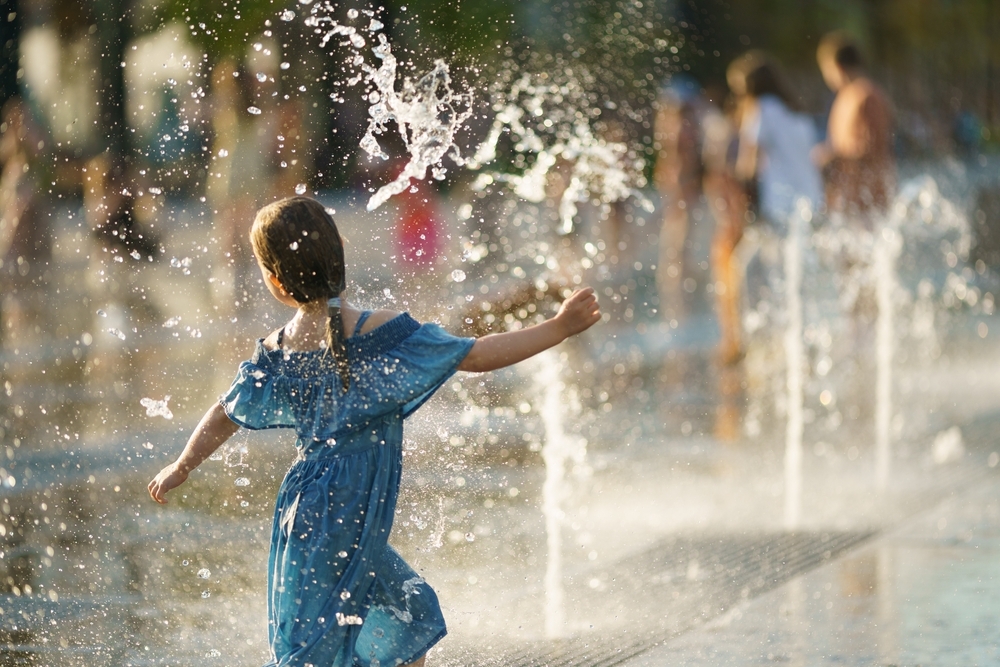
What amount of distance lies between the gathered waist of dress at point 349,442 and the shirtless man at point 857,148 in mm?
7145

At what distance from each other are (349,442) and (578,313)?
54 centimetres

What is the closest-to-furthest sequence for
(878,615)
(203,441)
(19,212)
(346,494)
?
1. (346,494)
2. (203,441)
3. (878,615)
4. (19,212)

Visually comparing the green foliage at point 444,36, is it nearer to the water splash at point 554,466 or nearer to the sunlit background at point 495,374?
the sunlit background at point 495,374

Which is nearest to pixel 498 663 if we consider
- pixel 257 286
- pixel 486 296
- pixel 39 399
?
pixel 257 286

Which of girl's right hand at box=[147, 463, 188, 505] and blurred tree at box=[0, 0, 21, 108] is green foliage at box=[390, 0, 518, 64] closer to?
girl's right hand at box=[147, 463, 188, 505]

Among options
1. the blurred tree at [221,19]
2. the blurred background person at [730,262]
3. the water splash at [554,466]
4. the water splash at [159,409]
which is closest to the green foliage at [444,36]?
the blurred tree at [221,19]

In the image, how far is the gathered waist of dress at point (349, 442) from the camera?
3119mm

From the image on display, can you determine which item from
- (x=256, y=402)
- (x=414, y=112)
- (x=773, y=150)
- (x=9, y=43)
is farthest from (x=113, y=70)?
(x=9, y=43)

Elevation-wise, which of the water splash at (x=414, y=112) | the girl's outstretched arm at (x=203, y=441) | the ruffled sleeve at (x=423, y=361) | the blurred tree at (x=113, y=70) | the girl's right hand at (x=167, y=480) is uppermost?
the blurred tree at (x=113, y=70)

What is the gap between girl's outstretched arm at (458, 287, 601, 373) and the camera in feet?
10.2

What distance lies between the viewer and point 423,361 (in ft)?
10.2

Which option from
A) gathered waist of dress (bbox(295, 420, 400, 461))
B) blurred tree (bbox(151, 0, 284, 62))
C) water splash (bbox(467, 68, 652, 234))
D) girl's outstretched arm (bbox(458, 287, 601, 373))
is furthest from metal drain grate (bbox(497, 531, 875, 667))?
blurred tree (bbox(151, 0, 284, 62))

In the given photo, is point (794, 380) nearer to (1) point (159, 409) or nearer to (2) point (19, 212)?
(1) point (159, 409)

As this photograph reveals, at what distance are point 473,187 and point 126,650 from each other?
16.8 ft
